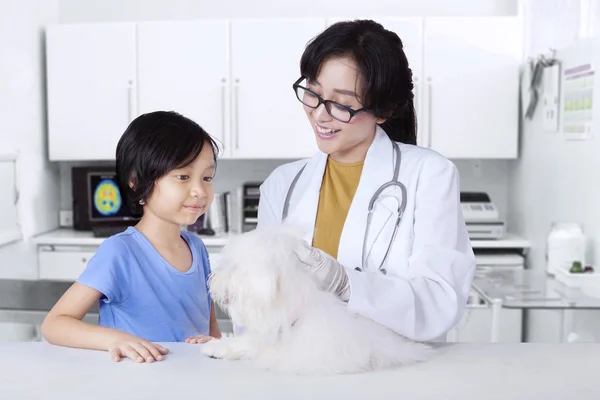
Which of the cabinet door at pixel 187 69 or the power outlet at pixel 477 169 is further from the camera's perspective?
the power outlet at pixel 477 169

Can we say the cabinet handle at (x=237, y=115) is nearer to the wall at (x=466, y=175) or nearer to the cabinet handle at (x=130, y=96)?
the wall at (x=466, y=175)

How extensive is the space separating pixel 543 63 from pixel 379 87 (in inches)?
90.9

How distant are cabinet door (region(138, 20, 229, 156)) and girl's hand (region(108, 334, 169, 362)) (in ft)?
9.04

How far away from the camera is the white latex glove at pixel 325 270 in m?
1.09

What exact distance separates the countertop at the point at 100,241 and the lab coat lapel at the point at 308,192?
82.3 inches

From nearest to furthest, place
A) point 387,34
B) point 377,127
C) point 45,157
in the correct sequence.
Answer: point 387,34
point 377,127
point 45,157

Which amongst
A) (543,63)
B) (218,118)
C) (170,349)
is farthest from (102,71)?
(170,349)

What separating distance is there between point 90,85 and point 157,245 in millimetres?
2652

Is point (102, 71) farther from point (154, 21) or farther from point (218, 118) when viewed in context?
point (218, 118)

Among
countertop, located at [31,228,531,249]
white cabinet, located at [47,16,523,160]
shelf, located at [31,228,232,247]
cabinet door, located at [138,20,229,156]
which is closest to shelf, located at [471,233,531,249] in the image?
countertop, located at [31,228,531,249]

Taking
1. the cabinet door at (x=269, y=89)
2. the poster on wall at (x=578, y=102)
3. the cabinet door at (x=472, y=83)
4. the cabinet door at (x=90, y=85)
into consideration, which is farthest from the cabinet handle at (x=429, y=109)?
the cabinet door at (x=90, y=85)

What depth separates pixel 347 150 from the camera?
5.20ft

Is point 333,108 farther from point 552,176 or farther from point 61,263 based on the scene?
point 61,263

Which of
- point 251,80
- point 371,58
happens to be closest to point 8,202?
point 251,80
